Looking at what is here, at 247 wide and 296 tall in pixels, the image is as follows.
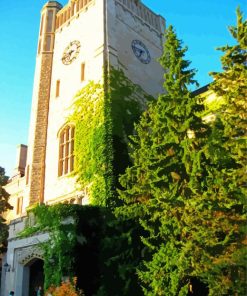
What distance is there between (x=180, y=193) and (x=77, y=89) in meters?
12.7

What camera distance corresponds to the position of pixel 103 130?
20562 millimetres

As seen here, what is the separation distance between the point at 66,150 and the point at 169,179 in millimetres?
10352

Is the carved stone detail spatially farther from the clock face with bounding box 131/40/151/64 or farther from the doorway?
the clock face with bounding box 131/40/151/64

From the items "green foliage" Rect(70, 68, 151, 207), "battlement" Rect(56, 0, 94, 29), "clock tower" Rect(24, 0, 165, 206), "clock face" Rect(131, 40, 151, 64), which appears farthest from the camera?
"battlement" Rect(56, 0, 94, 29)

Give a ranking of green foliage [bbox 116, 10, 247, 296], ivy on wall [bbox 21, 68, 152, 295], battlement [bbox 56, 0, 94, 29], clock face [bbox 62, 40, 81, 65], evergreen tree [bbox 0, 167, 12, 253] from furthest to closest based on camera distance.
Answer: battlement [bbox 56, 0, 94, 29]
evergreen tree [bbox 0, 167, 12, 253]
clock face [bbox 62, 40, 81, 65]
ivy on wall [bbox 21, 68, 152, 295]
green foliage [bbox 116, 10, 247, 296]

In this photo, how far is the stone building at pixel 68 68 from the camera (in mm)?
22438

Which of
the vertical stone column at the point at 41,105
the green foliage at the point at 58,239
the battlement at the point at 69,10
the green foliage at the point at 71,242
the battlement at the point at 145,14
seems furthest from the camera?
the battlement at the point at 145,14

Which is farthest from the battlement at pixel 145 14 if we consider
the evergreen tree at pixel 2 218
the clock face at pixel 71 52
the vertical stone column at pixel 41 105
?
the evergreen tree at pixel 2 218

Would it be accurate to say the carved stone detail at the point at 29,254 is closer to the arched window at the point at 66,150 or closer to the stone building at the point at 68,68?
the stone building at the point at 68,68

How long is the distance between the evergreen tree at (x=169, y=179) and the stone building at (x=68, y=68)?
17.7 ft

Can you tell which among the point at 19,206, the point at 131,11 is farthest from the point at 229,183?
the point at 19,206

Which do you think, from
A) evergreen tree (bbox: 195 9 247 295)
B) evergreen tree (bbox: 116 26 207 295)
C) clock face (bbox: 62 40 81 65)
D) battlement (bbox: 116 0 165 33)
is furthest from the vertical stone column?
evergreen tree (bbox: 195 9 247 295)

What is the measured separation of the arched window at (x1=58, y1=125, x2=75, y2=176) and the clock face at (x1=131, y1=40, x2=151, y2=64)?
757 cm

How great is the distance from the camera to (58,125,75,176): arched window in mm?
22438
